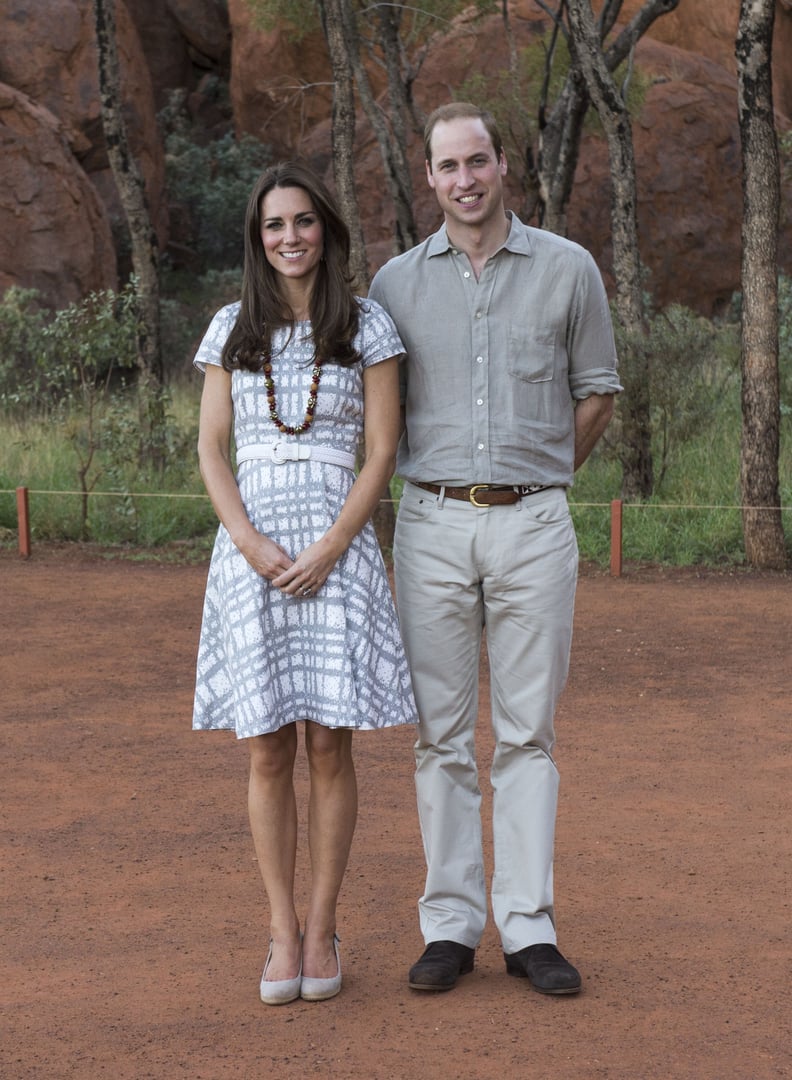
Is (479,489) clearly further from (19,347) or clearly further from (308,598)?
(19,347)

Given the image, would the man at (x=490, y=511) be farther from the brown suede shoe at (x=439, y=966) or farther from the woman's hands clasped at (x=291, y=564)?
the woman's hands clasped at (x=291, y=564)

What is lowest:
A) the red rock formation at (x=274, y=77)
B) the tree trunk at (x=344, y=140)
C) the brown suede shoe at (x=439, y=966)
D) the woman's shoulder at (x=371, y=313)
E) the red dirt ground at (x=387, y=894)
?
the red dirt ground at (x=387, y=894)

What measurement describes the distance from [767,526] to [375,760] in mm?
4833

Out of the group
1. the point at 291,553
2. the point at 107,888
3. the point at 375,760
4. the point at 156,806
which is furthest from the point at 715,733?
the point at 291,553

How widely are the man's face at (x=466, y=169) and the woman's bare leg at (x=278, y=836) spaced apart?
49.6 inches

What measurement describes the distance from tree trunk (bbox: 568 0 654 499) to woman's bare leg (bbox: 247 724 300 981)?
8147 mm

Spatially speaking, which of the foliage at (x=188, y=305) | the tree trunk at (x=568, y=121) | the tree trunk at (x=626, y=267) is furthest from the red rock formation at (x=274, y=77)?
the tree trunk at (x=626, y=267)

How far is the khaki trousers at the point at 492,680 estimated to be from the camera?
3547mm

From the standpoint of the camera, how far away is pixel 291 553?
3439 mm

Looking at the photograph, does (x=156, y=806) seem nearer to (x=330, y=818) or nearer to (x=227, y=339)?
(x=330, y=818)

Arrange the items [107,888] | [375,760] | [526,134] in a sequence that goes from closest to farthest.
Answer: [107,888]
[375,760]
[526,134]

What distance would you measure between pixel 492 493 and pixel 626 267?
28.5ft

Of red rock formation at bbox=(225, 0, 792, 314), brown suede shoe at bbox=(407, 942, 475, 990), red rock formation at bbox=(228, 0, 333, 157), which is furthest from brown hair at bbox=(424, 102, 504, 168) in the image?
red rock formation at bbox=(228, 0, 333, 157)

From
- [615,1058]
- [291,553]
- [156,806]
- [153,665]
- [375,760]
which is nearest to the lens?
[615,1058]
